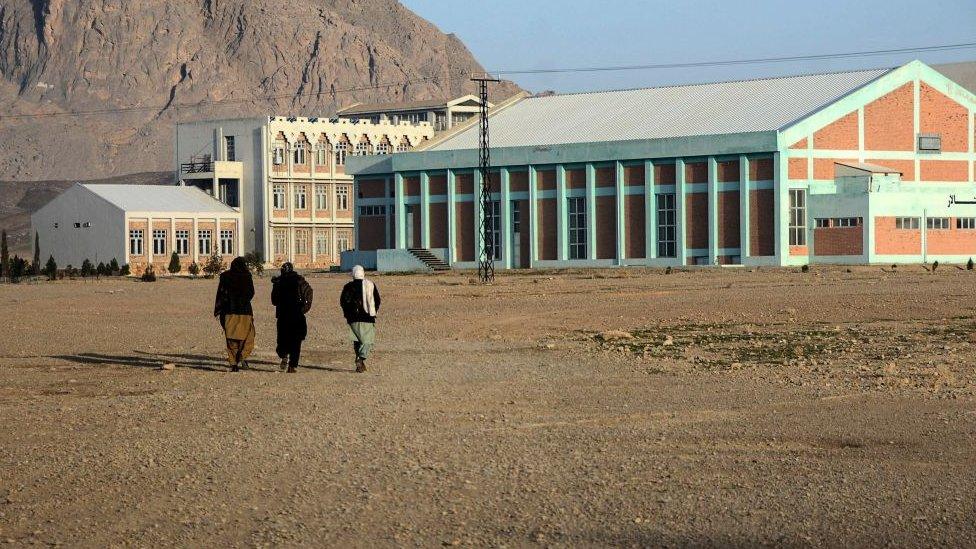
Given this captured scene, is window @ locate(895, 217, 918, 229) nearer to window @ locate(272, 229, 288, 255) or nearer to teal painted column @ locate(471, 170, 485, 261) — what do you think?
teal painted column @ locate(471, 170, 485, 261)

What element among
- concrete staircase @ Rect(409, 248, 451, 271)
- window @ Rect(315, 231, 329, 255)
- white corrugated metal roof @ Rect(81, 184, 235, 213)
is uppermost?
white corrugated metal roof @ Rect(81, 184, 235, 213)

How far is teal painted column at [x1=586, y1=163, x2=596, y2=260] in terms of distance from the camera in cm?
7544

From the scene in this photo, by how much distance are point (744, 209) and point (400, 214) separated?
20.9 meters

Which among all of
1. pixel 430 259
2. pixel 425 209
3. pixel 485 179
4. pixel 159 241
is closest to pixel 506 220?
pixel 430 259

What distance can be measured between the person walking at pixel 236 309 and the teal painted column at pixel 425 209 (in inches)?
2305

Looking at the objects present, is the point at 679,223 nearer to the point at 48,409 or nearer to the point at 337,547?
the point at 48,409

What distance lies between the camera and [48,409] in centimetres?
1852

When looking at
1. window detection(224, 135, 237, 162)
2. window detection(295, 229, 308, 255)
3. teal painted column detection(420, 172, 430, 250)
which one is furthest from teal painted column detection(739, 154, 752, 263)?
window detection(224, 135, 237, 162)

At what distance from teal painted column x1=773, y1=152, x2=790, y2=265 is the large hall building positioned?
98mm

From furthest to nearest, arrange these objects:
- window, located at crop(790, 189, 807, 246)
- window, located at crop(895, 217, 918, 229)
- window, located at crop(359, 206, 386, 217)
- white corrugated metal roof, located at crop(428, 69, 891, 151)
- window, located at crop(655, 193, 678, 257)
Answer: window, located at crop(359, 206, 386, 217)
white corrugated metal roof, located at crop(428, 69, 891, 151)
window, located at crop(655, 193, 678, 257)
window, located at crop(790, 189, 807, 246)
window, located at crop(895, 217, 918, 229)

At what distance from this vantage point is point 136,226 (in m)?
89.1

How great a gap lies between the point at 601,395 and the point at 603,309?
18955 mm

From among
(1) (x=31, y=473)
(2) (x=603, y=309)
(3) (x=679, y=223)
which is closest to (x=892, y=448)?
(1) (x=31, y=473)

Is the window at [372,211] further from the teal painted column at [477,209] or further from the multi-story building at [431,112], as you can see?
the multi-story building at [431,112]
